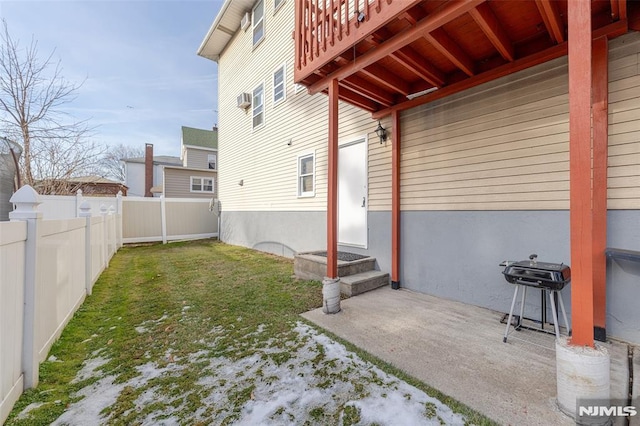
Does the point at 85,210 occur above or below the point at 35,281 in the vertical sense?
above

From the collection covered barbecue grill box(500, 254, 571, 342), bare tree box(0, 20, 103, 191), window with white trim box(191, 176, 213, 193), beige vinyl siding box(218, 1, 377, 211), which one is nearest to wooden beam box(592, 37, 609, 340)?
covered barbecue grill box(500, 254, 571, 342)

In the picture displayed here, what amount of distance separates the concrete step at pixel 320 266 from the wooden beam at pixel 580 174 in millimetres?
3023

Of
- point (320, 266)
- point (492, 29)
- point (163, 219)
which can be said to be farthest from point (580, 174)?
point (163, 219)

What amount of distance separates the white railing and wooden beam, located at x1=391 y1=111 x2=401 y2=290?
4199 millimetres

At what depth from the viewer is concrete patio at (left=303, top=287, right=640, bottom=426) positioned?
6.09 ft

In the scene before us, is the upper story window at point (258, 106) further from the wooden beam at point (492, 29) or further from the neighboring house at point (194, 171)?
the neighboring house at point (194, 171)

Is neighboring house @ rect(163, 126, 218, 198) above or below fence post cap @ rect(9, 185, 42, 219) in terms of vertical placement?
above

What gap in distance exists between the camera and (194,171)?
54.9ft

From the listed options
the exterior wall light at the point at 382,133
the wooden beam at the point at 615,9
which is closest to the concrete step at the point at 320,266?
the exterior wall light at the point at 382,133

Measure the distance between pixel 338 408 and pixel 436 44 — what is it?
11.4 ft

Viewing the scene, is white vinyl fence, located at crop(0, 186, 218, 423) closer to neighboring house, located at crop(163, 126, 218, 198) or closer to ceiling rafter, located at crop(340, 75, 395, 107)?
ceiling rafter, located at crop(340, 75, 395, 107)

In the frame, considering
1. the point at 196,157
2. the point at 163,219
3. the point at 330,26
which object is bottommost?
the point at 163,219

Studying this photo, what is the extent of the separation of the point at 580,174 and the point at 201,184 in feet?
59.4

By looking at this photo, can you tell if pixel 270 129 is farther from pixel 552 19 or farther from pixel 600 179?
pixel 600 179
